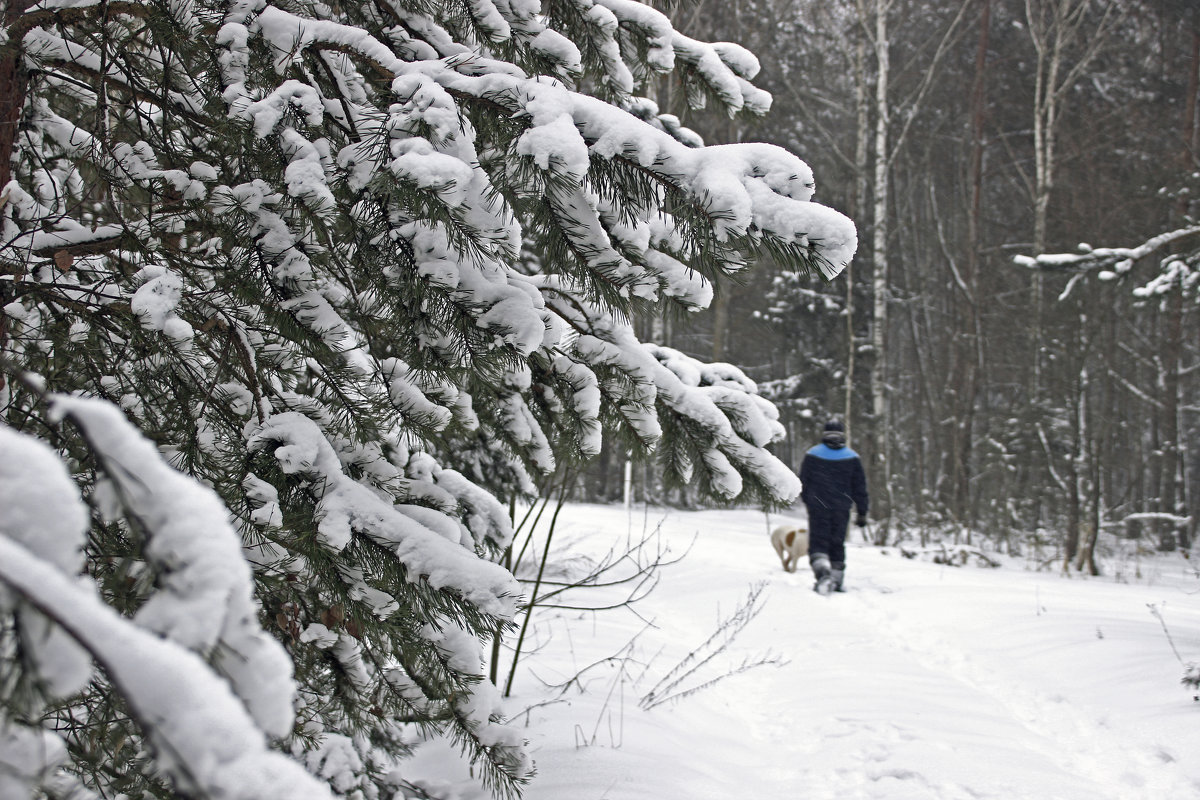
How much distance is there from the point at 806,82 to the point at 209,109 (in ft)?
61.1

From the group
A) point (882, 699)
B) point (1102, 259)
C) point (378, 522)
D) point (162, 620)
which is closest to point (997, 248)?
point (1102, 259)

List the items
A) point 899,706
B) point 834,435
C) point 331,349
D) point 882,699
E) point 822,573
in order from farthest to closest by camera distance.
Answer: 1. point 834,435
2. point 822,573
3. point 882,699
4. point 899,706
5. point 331,349

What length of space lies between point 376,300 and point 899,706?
371 centimetres

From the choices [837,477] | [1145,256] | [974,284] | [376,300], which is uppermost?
[974,284]

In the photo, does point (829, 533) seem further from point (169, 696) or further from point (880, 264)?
point (169, 696)

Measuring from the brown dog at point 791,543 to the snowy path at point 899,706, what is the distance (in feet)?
4.22

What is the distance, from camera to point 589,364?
2.33 metres

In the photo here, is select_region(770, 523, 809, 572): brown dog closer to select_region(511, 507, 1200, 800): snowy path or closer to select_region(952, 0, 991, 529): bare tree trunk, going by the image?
select_region(511, 507, 1200, 800): snowy path

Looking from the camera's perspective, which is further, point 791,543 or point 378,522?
point 791,543

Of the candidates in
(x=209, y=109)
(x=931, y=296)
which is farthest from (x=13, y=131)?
(x=931, y=296)

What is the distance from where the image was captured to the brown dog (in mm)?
8422

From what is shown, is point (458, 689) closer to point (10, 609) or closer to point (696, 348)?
point (10, 609)

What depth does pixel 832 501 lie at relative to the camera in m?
7.82

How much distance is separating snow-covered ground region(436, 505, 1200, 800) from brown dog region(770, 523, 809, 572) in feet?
3.51
